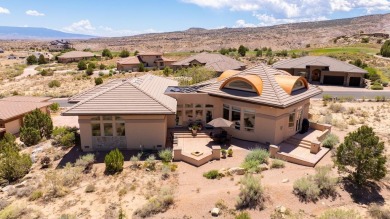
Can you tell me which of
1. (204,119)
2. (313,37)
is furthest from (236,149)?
(313,37)

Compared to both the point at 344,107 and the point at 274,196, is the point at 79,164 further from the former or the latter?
the point at 344,107

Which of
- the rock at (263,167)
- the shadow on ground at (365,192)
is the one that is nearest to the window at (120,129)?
the rock at (263,167)

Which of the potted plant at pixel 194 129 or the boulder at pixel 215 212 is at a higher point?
the potted plant at pixel 194 129

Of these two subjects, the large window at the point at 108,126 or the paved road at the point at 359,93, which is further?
the paved road at the point at 359,93

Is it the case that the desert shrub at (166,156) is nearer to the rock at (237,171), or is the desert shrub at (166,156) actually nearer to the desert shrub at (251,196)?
the rock at (237,171)

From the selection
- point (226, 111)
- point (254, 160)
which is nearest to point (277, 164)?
point (254, 160)
